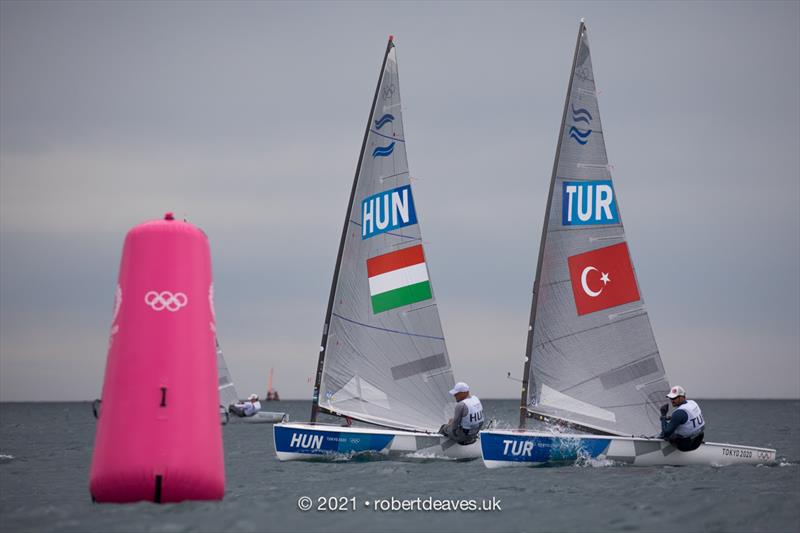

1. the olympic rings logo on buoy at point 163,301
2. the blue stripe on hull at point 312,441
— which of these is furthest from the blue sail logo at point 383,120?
the olympic rings logo on buoy at point 163,301

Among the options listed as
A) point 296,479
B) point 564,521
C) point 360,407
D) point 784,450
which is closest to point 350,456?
point 360,407

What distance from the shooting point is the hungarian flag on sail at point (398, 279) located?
2475 cm

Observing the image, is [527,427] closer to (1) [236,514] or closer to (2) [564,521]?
(2) [564,521]

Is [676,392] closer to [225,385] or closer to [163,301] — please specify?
[163,301]

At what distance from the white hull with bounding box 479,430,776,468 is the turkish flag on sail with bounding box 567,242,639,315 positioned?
10.6 feet

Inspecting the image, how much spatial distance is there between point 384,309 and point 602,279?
566cm

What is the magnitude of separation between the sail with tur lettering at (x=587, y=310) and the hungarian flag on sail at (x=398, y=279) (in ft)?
11.5

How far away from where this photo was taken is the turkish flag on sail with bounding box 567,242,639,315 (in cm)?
2262

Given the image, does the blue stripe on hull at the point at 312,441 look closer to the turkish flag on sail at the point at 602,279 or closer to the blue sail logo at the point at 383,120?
the turkish flag on sail at the point at 602,279

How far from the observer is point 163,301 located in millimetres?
10383

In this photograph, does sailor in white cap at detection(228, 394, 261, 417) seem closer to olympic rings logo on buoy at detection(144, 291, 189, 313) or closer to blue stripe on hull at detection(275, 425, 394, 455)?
blue stripe on hull at detection(275, 425, 394, 455)

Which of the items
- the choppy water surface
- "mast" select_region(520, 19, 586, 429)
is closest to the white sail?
the choppy water surface

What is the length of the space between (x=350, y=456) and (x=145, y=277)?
42.9 feet

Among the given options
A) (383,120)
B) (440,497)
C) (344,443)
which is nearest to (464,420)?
(344,443)
